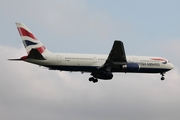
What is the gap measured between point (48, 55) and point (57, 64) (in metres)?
1.62

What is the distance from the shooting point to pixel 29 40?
212 feet

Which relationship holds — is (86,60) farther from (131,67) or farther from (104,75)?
(131,67)

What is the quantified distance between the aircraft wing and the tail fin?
27.4 ft

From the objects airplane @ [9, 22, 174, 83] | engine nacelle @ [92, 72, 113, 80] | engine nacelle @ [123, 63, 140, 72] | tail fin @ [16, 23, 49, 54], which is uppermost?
tail fin @ [16, 23, 49, 54]

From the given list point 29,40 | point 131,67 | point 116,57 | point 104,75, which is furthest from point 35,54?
point 131,67

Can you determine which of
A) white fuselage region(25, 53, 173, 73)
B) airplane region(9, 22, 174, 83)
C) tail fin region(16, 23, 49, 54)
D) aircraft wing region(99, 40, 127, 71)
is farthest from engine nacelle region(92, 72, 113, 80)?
tail fin region(16, 23, 49, 54)

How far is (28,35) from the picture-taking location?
6488cm

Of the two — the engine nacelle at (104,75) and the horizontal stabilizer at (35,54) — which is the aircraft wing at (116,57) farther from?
the horizontal stabilizer at (35,54)

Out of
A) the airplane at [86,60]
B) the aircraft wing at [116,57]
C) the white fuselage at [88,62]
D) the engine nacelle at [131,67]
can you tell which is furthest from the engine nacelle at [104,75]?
the engine nacelle at [131,67]

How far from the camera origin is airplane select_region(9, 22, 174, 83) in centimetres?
6284

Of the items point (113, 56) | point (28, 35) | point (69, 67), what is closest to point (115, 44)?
point (113, 56)

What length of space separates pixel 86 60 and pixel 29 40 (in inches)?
312

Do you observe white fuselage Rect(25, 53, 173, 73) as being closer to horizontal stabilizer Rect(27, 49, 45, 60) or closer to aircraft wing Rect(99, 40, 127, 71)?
horizontal stabilizer Rect(27, 49, 45, 60)

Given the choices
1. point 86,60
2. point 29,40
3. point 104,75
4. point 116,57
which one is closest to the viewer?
point 29,40
